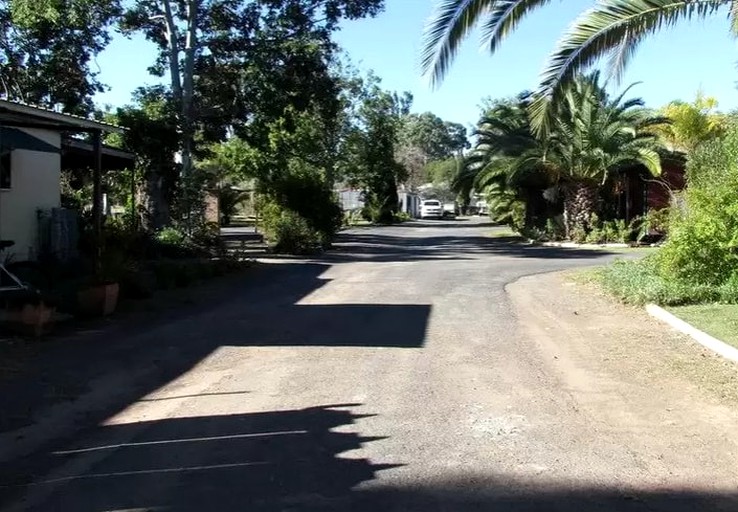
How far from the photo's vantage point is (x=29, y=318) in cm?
980

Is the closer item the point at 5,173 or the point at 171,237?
the point at 5,173

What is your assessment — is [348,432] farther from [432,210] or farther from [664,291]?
[432,210]

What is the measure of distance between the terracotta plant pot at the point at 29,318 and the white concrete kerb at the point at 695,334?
26.2 feet

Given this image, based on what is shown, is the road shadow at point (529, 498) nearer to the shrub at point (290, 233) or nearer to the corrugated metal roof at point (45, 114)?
the corrugated metal roof at point (45, 114)

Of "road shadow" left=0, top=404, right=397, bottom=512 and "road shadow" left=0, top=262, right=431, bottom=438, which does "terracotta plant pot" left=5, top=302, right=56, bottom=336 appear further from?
"road shadow" left=0, top=404, right=397, bottom=512

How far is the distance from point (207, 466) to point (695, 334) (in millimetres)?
6884

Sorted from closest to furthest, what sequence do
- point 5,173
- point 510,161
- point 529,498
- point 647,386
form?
point 529,498
point 647,386
point 5,173
point 510,161

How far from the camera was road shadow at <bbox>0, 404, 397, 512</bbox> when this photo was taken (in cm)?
461

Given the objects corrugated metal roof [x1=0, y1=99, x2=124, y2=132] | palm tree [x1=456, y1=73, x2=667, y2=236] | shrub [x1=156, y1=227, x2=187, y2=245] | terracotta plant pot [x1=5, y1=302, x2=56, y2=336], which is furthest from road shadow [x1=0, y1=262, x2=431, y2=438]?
palm tree [x1=456, y1=73, x2=667, y2=236]

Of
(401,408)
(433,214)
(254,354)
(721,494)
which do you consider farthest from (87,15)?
(433,214)

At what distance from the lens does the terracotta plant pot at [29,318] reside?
980cm

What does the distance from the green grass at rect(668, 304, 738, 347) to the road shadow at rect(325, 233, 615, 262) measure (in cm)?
1155

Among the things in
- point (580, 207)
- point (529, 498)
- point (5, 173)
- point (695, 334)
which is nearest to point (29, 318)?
point (5, 173)

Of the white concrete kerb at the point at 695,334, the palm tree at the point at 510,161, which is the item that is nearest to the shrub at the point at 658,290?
the white concrete kerb at the point at 695,334
